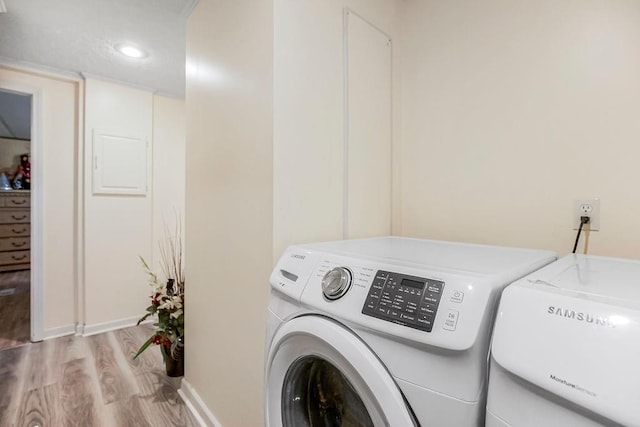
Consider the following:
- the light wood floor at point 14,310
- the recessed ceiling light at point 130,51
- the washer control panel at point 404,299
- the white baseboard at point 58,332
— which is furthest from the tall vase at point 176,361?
the recessed ceiling light at point 130,51

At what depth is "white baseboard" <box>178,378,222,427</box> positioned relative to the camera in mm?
1517

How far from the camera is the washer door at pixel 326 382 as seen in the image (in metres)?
0.60

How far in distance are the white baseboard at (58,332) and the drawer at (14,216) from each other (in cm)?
377

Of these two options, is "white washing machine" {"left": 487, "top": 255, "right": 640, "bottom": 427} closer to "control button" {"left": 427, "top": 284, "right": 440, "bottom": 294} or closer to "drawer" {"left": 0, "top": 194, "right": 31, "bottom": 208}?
"control button" {"left": 427, "top": 284, "right": 440, "bottom": 294}

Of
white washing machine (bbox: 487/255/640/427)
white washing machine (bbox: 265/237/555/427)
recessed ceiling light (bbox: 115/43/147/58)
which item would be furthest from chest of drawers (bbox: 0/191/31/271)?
white washing machine (bbox: 487/255/640/427)

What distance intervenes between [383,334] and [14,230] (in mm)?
6821

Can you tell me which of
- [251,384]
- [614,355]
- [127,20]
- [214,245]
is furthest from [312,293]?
[127,20]

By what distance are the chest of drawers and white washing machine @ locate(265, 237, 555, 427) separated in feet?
20.8

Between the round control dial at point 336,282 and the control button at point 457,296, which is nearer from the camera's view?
the control button at point 457,296

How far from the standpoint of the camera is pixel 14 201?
505cm

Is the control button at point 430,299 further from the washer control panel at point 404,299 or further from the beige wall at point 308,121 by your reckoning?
the beige wall at point 308,121

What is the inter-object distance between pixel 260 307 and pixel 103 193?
7.67 feet

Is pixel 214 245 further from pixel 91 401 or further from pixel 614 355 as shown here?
pixel 614 355

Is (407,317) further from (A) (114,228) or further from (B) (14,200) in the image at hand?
(B) (14,200)
